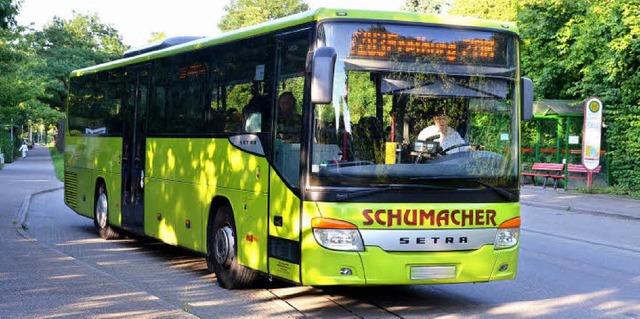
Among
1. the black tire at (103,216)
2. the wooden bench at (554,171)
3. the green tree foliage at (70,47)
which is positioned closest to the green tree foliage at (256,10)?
the green tree foliage at (70,47)

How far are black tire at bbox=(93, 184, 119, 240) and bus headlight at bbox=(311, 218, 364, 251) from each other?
25.2 ft

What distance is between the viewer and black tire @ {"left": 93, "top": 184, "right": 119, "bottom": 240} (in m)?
15.1

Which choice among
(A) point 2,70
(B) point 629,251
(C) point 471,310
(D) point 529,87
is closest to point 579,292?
(C) point 471,310

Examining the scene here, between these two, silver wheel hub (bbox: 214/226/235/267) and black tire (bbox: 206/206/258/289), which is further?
silver wheel hub (bbox: 214/226/235/267)

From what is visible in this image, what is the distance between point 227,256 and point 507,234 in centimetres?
308

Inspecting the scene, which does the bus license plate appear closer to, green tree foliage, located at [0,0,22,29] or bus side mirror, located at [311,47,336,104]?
bus side mirror, located at [311,47,336,104]

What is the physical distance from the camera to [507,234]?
28.6ft

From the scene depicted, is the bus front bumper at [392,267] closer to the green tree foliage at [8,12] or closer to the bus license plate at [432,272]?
the bus license plate at [432,272]

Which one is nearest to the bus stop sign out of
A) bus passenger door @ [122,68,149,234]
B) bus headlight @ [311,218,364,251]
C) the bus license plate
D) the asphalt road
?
the asphalt road

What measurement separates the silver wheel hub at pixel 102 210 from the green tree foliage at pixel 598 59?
53.8 ft

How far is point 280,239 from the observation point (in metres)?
8.77

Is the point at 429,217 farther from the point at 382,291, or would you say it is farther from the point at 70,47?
the point at 70,47

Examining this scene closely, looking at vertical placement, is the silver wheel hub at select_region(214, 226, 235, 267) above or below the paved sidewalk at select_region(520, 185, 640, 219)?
above

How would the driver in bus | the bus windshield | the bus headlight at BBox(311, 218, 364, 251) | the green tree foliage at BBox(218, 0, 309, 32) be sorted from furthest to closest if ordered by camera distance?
the green tree foliage at BBox(218, 0, 309, 32)
the driver in bus
the bus windshield
the bus headlight at BBox(311, 218, 364, 251)
